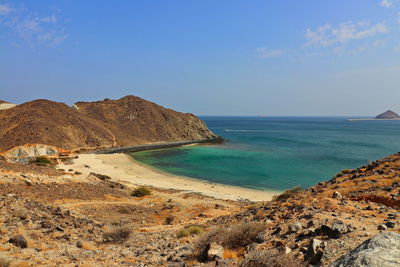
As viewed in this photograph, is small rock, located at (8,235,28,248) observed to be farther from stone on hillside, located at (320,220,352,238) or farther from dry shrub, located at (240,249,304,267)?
stone on hillside, located at (320,220,352,238)

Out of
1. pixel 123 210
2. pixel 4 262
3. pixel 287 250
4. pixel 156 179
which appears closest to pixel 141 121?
pixel 156 179

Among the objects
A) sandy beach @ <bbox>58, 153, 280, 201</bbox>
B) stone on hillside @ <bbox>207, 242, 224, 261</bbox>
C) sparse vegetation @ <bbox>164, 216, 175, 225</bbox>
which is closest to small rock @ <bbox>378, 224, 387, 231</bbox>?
stone on hillside @ <bbox>207, 242, 224, 261</bbox>

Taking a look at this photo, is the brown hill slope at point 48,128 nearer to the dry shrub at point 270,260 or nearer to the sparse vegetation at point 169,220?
the sparse vegetation at point 169,220

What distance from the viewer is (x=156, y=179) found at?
125 ft

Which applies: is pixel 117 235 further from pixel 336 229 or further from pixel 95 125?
pixel 95 125

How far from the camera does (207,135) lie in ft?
328

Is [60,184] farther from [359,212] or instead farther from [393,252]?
→ [393,252]

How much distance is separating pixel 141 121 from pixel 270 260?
9104 cm

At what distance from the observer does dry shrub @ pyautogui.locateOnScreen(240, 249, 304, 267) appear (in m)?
5.20

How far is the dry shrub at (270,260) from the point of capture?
17.1 ft

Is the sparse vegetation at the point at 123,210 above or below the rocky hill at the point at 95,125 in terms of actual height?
below

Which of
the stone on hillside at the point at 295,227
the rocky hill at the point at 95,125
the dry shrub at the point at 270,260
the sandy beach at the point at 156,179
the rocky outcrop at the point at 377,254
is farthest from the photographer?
the rocky hill at the point at 95,125

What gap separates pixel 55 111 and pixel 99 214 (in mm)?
65047

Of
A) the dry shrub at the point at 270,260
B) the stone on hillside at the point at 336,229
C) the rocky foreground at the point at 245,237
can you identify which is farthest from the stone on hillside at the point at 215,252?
the stone on hillside at the point at 336,229
